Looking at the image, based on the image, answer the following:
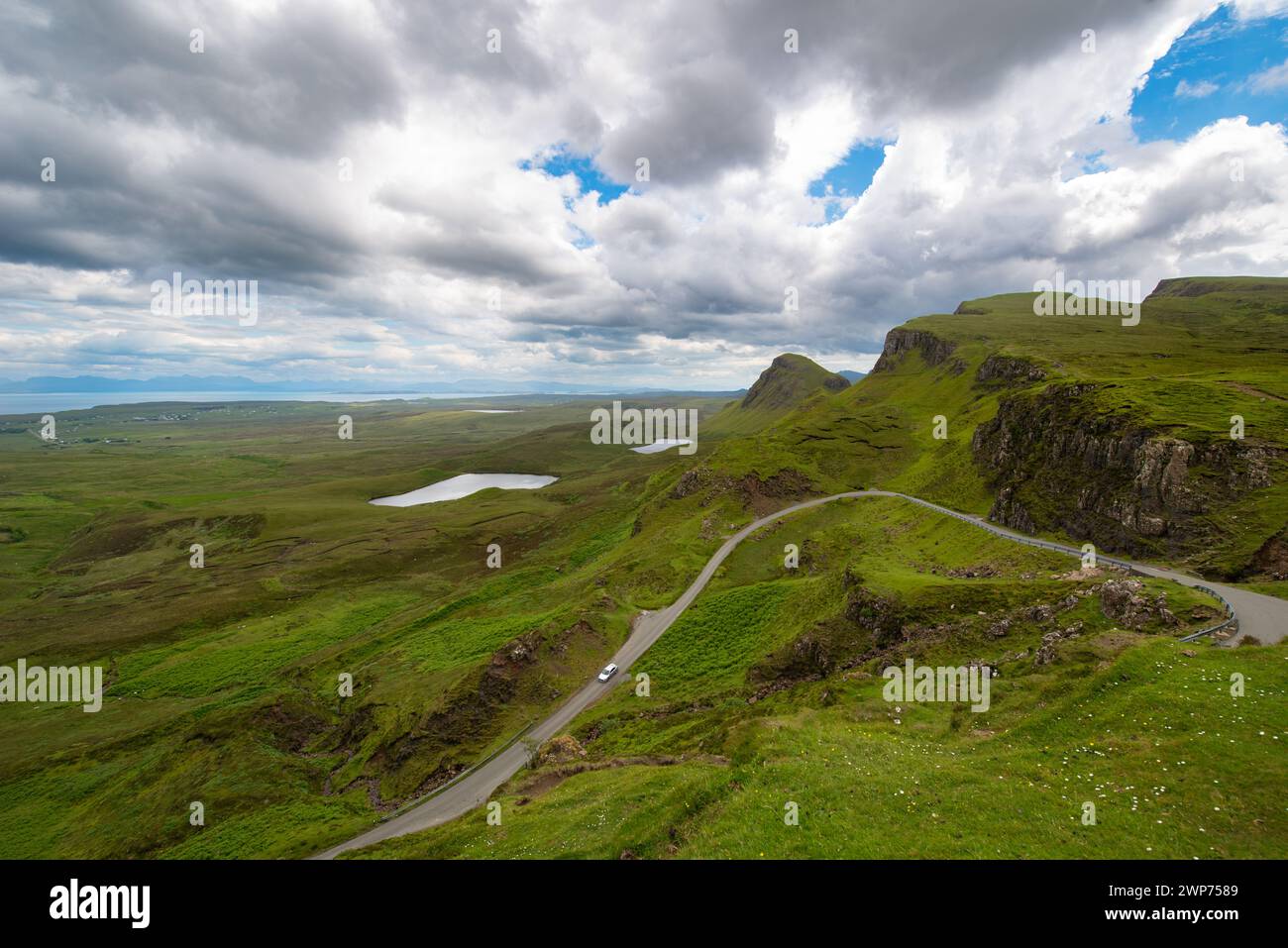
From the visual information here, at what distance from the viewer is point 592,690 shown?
5681cm

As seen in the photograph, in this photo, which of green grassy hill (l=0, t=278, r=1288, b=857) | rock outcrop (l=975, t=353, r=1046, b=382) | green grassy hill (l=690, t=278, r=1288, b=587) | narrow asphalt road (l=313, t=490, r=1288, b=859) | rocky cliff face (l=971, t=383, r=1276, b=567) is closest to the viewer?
green grassy hill (l=0, t=278, r=1288, b=857)

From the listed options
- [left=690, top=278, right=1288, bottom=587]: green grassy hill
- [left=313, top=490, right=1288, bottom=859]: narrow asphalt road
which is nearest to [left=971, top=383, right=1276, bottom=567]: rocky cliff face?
[left=690, top=278, right=1288, bottom=587]: green grassy hill

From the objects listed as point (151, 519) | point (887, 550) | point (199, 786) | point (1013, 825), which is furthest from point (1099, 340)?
point (151, 519)

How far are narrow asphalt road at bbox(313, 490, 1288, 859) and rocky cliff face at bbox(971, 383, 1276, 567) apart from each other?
4.16 meters

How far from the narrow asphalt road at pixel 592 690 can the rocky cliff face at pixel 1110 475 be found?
4.16 m

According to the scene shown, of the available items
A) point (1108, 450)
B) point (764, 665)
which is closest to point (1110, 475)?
point (1108, 450)

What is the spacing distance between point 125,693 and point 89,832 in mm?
37784

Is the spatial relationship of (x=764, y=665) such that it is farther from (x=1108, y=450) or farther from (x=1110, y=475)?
(x=1108, y=450)

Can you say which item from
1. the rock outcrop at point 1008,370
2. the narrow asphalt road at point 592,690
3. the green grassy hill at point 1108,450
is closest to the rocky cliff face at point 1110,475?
the green grassy hill at point 1108,450

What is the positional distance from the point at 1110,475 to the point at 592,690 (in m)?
67.6

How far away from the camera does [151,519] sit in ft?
567

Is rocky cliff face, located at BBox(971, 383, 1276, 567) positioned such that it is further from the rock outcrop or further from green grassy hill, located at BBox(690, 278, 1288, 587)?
the rock outcrop

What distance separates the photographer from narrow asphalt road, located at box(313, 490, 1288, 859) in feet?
111

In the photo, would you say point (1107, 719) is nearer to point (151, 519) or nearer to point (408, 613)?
point (408, 613)
